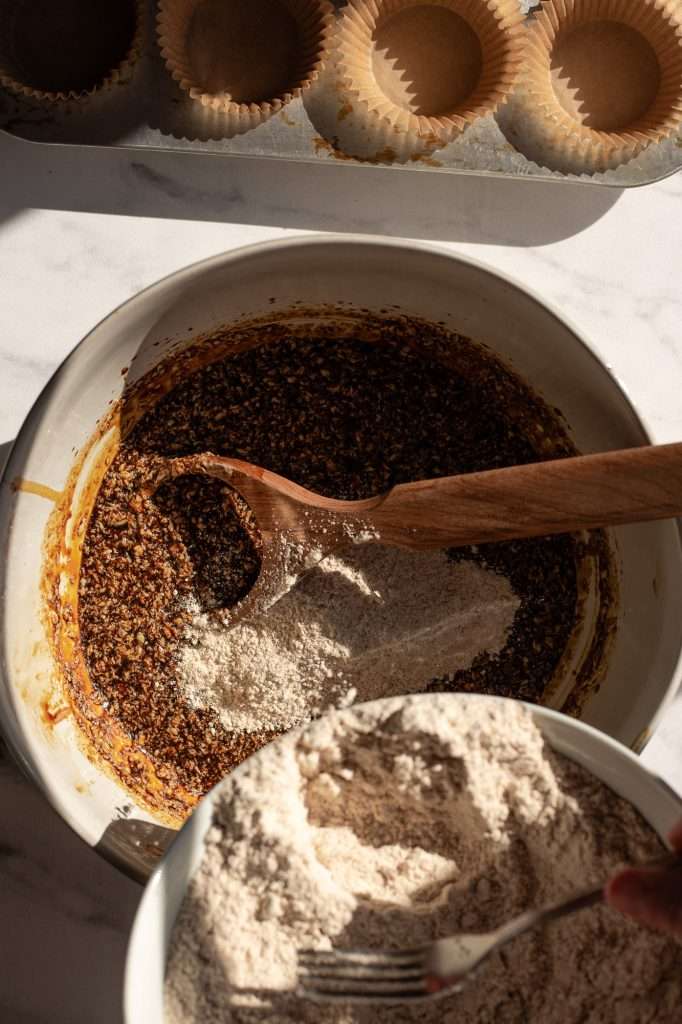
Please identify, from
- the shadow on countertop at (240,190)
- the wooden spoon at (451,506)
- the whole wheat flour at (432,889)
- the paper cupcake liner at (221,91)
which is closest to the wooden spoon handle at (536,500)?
the wooden spoon at (451,506)

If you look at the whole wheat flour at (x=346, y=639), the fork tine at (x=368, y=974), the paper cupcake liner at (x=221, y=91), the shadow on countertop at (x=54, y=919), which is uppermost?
the paper cupcake liner at (x=221, y=91)

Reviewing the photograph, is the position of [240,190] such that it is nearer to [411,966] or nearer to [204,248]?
[204,248]

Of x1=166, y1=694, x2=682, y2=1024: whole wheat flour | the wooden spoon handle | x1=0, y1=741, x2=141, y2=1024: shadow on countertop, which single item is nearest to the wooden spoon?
the wooden spoon handle

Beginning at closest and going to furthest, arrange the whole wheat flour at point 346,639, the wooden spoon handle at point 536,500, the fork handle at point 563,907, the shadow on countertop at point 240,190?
the fork handle at point 563,907
the wooden spoon handle at point 536,500
the whole wheat flour at point 346,639
the shadow on countertop at point 240,190

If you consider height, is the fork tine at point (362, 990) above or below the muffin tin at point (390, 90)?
below

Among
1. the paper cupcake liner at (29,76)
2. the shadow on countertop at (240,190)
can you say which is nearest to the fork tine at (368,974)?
the shadow on countertop at (240,190)

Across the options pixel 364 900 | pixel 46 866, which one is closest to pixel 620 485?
pixel 364 900

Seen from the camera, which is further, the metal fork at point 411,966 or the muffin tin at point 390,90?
the muffin tin at point 390,90

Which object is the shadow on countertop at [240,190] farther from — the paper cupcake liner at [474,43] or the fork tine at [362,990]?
the fork tine at [362,990]

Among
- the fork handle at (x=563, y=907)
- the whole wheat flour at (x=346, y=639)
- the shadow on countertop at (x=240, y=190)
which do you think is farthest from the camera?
the shadow on countertop at (x=240, y=190)
